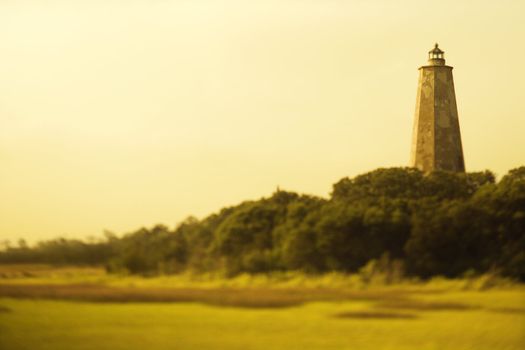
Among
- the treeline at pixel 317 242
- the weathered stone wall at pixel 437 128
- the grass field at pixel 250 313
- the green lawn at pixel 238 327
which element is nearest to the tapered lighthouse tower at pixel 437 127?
the weathered stone wall at pixel 437 128

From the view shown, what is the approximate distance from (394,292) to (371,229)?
47 cm

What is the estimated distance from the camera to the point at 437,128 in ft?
33.9

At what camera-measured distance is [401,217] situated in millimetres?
5824

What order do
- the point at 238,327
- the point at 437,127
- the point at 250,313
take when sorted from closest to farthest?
the point at 238,327 → the point at 250,313 → the point at 437,127

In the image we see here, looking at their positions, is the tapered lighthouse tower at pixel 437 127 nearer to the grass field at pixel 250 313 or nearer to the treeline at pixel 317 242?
the treeline at pixel 317 242

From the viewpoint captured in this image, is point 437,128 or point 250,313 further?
point 437,128

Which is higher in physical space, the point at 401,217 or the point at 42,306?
the point at 401,217

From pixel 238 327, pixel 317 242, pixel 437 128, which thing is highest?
pixel 437 128

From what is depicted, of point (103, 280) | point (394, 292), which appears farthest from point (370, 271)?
point (103, 280)

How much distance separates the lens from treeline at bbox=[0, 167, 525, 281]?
5.75 meters

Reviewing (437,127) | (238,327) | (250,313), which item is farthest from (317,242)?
(437,127)

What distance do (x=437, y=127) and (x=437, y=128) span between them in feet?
0.09

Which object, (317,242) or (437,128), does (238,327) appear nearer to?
(317,242)

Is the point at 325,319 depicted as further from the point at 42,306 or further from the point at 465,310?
the point at 42,306
